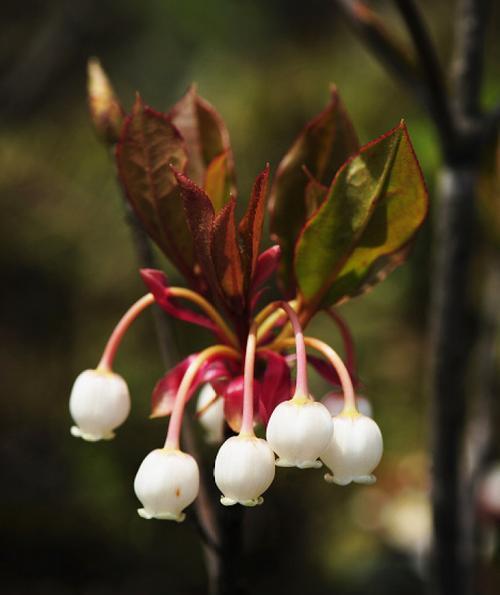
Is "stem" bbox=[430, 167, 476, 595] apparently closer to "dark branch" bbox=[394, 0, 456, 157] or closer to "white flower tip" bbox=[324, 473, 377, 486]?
"dark branch" bbox=[394, 0, 456, 157]

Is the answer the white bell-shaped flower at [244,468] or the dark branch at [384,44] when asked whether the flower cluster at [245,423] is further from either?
the dark branch at [384,44]

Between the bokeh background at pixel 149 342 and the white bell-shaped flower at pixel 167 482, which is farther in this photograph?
the bokeh background at pixel 149 342

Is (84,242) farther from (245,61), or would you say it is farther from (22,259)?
(245,61)

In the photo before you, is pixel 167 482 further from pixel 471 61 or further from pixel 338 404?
pixel 471 61

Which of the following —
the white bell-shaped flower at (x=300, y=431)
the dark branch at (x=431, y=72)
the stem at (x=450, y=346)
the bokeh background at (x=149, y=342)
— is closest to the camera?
the white bell-shaped flower at (x=300, y=431)

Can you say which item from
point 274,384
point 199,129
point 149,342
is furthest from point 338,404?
point 149,342

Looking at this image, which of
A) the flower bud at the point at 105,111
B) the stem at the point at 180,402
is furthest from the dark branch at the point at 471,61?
the stem at the point at 180,402
